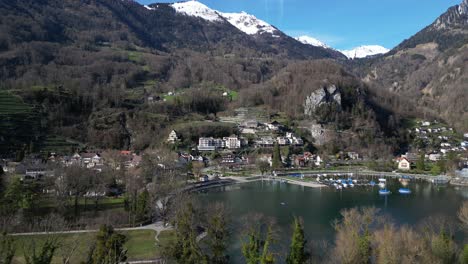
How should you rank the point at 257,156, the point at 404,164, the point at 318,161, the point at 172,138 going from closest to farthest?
the point at 404,164 → the point at 257,156 → the point at 318,161 → the point at 172,138

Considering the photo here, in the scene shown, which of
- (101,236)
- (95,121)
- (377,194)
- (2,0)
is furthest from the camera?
(2,0)

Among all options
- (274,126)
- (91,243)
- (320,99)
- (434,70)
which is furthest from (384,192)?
(434,70)

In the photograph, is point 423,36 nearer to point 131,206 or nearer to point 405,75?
point 405,75

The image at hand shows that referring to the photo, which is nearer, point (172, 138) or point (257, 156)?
point (257, 156)

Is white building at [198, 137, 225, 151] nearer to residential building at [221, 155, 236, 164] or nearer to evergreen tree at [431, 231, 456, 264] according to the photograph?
residential building at [221, 155, 236, 164]

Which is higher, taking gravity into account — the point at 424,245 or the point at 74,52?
the point at 74,52

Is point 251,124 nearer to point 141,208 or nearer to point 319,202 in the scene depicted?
point 319,202

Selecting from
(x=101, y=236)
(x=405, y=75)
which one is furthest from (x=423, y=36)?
(x=101, y=236)
